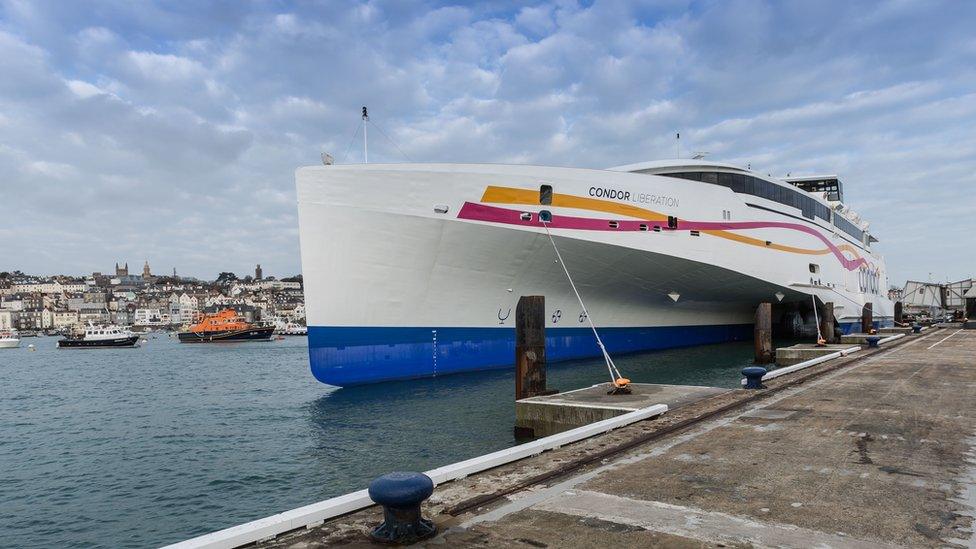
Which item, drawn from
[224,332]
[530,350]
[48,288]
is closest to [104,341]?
[224,332]

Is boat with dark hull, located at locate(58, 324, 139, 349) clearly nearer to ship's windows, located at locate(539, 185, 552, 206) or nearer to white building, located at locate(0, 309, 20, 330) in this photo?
ship's windows, located at locate(539, 185, 552, 206)

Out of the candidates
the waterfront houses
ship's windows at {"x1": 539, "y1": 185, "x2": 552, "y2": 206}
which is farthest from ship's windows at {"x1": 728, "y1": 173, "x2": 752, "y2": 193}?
the waterfront houses

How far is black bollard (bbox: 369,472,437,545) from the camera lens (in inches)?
172

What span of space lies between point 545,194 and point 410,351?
664cm

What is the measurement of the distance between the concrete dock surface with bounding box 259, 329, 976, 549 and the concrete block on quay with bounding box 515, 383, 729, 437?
1130mm

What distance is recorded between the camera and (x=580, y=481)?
5969 millimetres

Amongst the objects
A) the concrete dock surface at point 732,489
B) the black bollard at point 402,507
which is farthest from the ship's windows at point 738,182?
the black bollard at point 402,507

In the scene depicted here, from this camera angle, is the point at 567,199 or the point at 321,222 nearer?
the point at 321,222

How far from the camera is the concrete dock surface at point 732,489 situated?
4465mm

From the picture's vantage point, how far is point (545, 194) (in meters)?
19.0

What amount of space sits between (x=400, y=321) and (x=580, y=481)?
524 inches

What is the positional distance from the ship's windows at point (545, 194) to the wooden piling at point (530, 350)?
261 inches

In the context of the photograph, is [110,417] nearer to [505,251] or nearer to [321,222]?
[321,222]

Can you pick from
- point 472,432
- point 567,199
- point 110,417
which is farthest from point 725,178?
point 110,417
